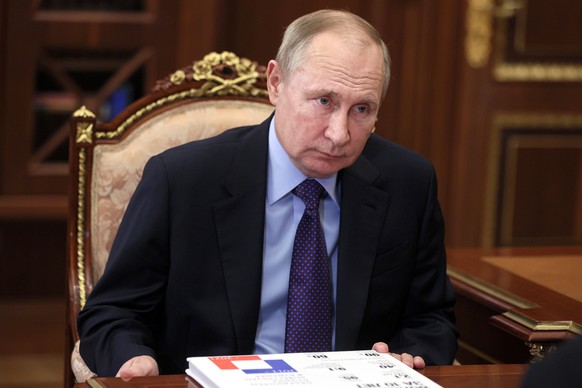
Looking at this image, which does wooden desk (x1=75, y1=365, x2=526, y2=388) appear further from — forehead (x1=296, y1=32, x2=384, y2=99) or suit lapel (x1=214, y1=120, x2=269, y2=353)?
forehead (x1=296, y1=32, x2=384, y2=99)

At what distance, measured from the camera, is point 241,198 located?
7.39 ft

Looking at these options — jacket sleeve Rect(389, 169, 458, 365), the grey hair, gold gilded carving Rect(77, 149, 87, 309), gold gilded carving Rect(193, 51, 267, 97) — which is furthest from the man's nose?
gold gilded carving Rect(77, 149, 87, 309)

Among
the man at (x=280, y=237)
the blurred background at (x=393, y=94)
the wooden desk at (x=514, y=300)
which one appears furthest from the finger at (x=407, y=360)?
the blurred background at (x=393, y=94)

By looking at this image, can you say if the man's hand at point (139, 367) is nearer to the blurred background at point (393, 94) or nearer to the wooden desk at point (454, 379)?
the wooden desk at point (454, 379)

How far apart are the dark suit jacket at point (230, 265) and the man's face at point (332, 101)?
153 mm

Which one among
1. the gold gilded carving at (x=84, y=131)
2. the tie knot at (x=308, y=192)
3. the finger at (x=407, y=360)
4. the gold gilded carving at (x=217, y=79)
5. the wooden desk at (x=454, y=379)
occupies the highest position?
the gold gilded carving at (x=217, y=79)

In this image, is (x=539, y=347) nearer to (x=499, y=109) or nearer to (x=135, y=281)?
(x=135, y=281)

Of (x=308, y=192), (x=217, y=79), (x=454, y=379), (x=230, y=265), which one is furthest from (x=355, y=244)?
(x=217, y=79)

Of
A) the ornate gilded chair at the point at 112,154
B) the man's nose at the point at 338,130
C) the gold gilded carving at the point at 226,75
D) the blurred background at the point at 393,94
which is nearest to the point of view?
the man's nose at the point at 338,130

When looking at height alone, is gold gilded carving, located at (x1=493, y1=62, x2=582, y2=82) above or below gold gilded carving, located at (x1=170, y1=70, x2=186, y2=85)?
above

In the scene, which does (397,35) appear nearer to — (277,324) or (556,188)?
(556,188)

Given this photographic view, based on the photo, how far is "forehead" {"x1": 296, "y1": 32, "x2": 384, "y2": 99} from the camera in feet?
6.97

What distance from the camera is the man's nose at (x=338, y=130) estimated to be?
2115 mm

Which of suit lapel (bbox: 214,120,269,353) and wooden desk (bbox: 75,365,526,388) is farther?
suit lapel (bbox: 214,120,269,353)
